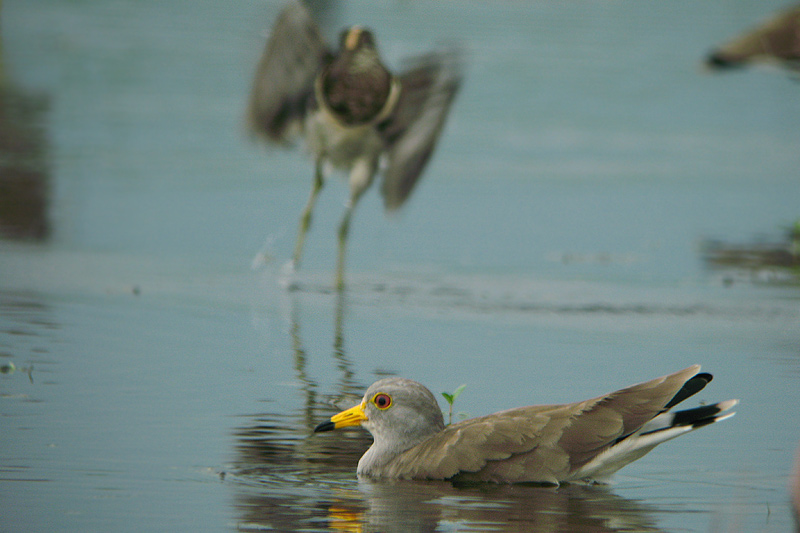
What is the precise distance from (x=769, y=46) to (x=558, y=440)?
926 cm

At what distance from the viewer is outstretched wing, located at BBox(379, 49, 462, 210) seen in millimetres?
11305

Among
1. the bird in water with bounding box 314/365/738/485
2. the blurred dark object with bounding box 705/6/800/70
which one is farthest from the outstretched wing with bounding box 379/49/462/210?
the bird in water with bounding box 314/365/738/485

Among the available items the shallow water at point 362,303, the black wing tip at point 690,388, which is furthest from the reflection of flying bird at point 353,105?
the black wing tip at point 690,388

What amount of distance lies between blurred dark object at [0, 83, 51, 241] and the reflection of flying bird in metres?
2.24

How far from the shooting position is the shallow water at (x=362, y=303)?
5340mm

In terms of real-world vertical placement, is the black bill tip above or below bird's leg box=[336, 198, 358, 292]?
below

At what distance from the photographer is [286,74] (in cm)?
1153

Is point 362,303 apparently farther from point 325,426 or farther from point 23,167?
point 23,167

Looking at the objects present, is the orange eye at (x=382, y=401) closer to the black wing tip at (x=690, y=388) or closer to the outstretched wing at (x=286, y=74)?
the black wing tip at (x=690, y=388)

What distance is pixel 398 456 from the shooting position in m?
5.73

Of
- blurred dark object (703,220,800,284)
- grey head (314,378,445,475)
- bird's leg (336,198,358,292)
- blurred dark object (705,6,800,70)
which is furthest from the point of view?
blurred dark object (705,6,800,70)

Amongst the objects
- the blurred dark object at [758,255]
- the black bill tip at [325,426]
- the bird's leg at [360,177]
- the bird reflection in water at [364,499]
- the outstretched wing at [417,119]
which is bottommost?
the bird reflection in water at [364,499]

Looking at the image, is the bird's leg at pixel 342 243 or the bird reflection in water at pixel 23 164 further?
the bird reflection in water at pixel 23 164

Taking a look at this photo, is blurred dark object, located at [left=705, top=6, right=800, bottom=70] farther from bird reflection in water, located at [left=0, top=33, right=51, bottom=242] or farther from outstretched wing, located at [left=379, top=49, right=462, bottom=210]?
bird reflection in water, located at [left=0, top=33, right=51, bottom=242]
